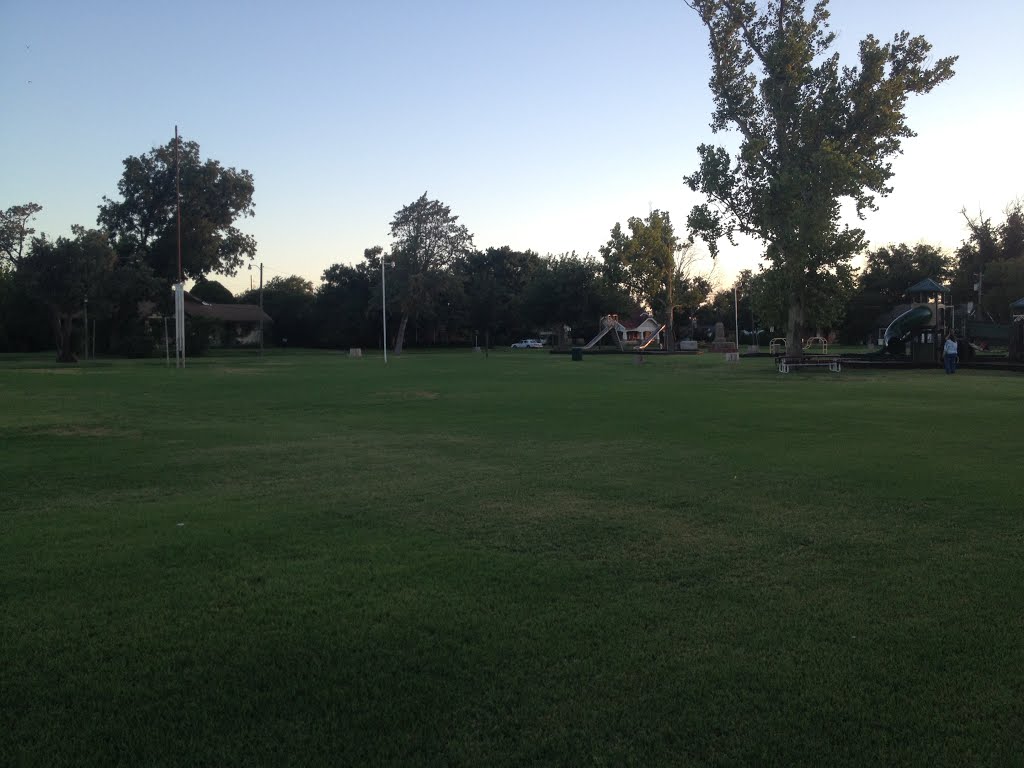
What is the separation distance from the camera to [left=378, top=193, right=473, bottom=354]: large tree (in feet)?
247

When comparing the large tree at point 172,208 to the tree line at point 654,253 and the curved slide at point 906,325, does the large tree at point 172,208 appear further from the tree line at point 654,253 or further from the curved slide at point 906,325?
the curved slide at point 906,325

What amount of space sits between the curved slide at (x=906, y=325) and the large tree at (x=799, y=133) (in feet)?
22.4

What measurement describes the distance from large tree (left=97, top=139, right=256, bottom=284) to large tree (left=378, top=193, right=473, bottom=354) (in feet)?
50.4

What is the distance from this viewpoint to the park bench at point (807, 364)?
1430 inches

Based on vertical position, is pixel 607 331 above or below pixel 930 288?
below

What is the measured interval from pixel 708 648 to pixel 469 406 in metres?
15.1

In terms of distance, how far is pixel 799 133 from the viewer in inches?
1515

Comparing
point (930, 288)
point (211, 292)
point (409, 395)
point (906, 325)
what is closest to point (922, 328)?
point (906, 325)

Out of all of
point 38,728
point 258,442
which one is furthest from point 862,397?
point 38,728

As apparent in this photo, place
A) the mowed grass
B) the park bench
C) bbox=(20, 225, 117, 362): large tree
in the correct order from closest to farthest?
1. the mowed grass
2. the park bench
3. bbox=(20, 225, 117, 362): large tree

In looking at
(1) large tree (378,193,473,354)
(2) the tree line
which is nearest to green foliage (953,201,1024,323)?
(2) the tree line

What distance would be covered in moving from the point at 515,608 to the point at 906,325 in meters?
44.6

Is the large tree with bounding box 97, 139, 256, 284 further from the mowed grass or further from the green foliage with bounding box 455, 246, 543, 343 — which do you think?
the mowed grass

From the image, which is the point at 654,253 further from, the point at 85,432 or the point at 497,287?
the point at 85,432
